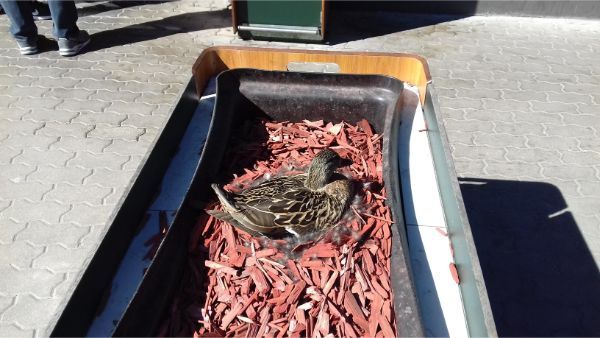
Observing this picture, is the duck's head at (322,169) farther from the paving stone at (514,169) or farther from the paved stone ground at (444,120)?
the paving stone at (514,169)

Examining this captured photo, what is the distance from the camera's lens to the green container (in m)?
5.86

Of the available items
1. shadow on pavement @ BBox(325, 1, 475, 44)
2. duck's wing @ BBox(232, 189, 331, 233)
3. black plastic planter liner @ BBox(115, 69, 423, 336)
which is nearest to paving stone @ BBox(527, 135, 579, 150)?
black plastic planter liner @ BBox(115, 69, 423, 336)

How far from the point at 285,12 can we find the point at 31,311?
14.2 feet

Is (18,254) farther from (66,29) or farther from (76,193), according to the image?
(66,29)

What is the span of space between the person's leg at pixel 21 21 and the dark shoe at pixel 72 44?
38 cm

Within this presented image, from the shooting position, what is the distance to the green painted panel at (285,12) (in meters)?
5.84

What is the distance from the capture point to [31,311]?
3.16 meters

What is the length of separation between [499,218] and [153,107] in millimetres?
3647

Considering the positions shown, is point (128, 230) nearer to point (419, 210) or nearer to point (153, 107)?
point (419, 210)

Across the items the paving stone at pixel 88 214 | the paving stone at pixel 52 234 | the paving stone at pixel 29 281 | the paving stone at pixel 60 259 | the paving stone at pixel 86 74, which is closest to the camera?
the paving stone at pixel 29 281

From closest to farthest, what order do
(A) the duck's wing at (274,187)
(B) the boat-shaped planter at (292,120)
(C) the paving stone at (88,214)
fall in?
(B) the boat-shaped planter at (292,120) < (A) the duck's wing at (274,187) < (C) the paving stone at (88,214)

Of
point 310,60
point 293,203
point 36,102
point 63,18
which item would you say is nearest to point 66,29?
point 63,18

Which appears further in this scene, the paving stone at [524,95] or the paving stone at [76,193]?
the paving stone at [524,95]

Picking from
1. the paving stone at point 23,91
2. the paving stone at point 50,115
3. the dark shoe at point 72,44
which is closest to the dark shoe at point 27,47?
the dark shoe at point 72,44
